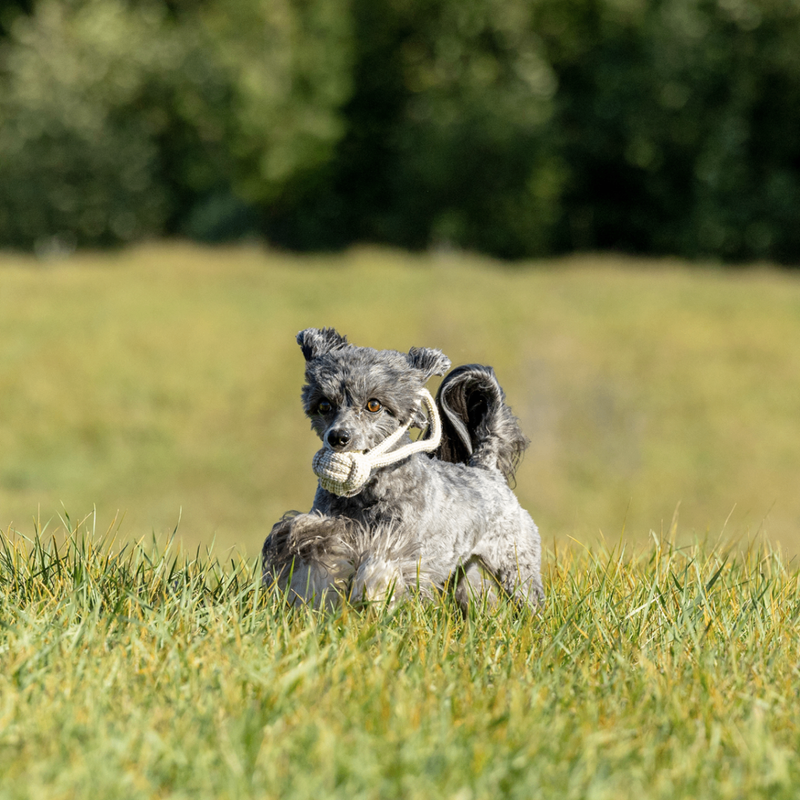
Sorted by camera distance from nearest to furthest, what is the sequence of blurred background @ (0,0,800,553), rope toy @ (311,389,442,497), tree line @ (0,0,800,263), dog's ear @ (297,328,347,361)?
rope toy @ (311,389,442,497) < dog's ear @ (297,328,347,361) < blurred background @ (0,0,800,553) < tree line @ (0,0,800,263)

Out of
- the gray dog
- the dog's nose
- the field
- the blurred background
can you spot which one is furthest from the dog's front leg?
the blurred background

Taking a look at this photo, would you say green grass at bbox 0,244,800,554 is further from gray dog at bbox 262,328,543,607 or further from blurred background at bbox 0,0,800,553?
gray dog at bbox 262,328,543,607

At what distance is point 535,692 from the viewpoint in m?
3.17

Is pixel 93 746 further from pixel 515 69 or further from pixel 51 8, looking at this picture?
pixel 51 8

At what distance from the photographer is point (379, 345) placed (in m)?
17.4

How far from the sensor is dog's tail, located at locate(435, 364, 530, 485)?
4.39m

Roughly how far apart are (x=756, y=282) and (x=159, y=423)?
19.1 m

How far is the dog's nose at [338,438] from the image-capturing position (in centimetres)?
338

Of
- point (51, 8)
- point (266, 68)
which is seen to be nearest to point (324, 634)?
point (266, 68)

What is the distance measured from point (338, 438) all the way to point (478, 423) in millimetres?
1306

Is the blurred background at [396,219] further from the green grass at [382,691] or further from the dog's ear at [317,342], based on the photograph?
the dog's ear at [317,342]

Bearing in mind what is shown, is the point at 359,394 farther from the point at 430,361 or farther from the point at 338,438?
the point at 430,361

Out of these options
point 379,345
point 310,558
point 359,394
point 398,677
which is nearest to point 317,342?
point 359,394

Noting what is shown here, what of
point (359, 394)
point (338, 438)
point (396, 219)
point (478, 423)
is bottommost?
point (478, 423)
